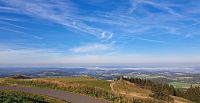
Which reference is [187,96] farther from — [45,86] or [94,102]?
[94,102]

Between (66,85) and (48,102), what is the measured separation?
18.9 meters

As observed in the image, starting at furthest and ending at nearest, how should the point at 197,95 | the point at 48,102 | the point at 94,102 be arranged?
the point at 197,95 → the point at 94,102 → the point at 48,102

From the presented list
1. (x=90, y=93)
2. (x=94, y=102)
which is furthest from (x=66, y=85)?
(x=94, y=102)

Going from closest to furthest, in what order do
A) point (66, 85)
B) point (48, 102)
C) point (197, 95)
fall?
point (48, 102)
point (66, 85)
point (197, 95)

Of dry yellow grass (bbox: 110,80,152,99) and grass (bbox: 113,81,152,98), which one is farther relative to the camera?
grass (bbox: 113,81,152,98)

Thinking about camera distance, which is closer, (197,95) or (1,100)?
(1,100)

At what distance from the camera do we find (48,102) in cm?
3247

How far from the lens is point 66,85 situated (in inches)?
2023

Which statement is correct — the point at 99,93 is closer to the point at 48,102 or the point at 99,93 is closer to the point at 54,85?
the point at 54,85

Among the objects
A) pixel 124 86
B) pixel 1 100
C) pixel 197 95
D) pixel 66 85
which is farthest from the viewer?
pixel 197 95

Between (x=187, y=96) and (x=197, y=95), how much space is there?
141 inches

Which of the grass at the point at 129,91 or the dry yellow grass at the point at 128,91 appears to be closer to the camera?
the dry yellow grass at the point at 128,91

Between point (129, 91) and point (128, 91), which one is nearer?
point (128, 91)

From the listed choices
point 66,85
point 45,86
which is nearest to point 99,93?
point 66,85
